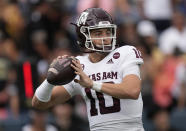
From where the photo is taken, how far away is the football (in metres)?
5.53

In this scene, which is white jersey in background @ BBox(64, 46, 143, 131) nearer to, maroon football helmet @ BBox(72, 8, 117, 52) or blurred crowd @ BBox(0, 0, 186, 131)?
maroon football helmet @ BBox(72, 8, 117, 52)

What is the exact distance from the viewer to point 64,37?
11.4 m

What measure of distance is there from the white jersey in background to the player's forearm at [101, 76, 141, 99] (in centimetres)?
18

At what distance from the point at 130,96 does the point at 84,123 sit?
461 cm

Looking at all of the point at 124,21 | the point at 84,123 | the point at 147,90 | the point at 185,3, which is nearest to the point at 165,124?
the point at 147,90

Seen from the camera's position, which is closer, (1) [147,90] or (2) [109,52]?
(2) [109,52]

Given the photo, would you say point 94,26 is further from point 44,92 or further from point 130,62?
point 44,92

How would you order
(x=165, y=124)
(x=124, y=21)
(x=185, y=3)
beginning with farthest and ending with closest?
(x=185, y=3) → (x=124, y=21) → (x=165, y=124)

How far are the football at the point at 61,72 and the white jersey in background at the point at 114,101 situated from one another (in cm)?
38

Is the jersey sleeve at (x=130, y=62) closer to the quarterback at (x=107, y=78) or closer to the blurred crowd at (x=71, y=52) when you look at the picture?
the quarterback at (x=107, y=78)

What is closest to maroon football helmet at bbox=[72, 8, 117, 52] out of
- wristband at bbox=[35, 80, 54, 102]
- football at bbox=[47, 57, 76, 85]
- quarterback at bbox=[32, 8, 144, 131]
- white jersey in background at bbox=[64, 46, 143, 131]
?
quarterback at bbox=[32, 8, 144, 131]

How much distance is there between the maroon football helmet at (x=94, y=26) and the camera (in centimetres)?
588

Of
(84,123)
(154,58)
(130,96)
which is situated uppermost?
(130,96)

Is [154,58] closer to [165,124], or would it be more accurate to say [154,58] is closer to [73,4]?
[165,124]
